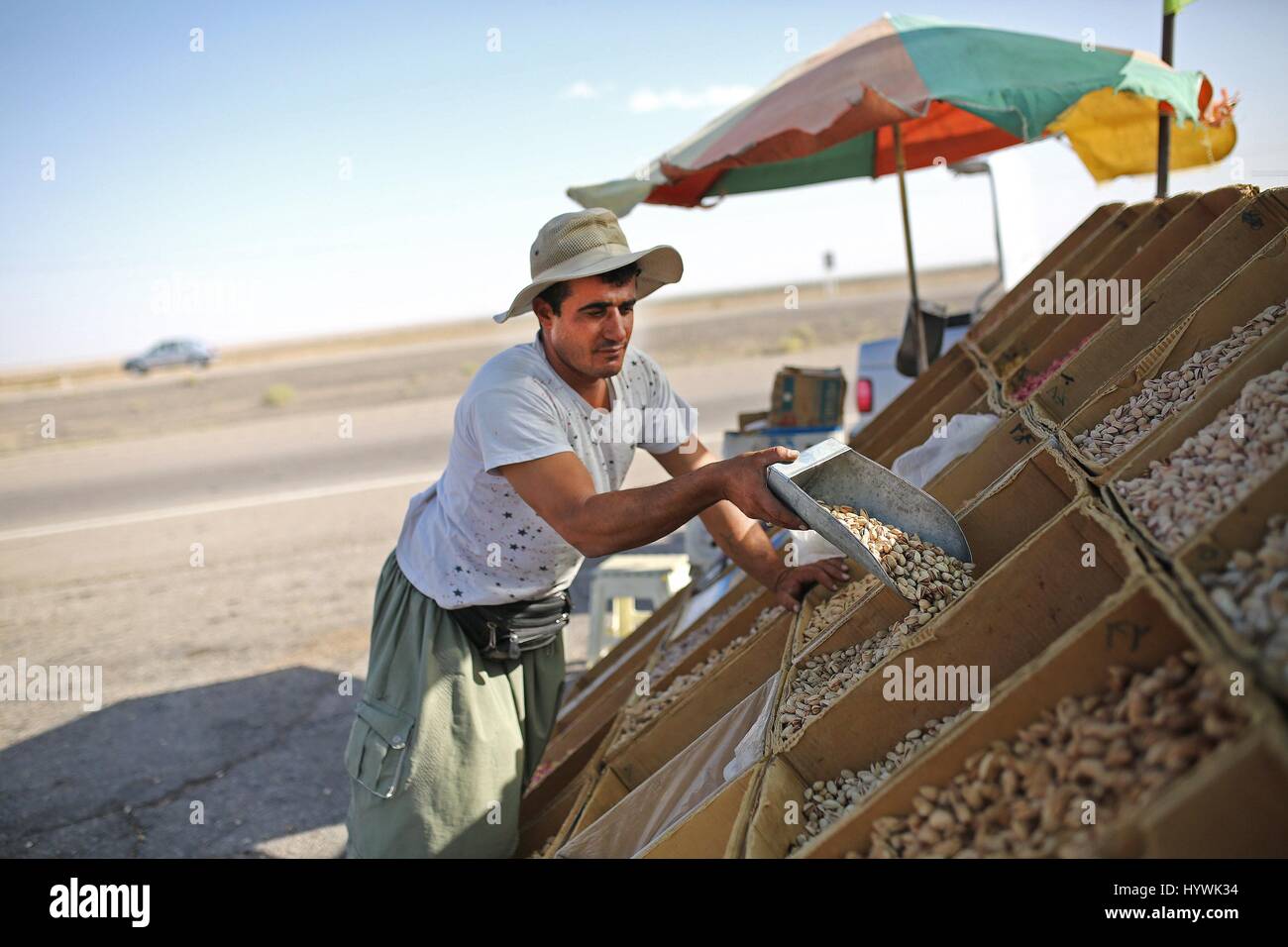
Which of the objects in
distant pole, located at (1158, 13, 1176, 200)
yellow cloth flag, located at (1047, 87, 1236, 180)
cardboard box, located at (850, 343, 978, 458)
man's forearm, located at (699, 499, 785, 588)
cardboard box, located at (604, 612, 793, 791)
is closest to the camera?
cardboard box, located at (604, 612, 793, 791)

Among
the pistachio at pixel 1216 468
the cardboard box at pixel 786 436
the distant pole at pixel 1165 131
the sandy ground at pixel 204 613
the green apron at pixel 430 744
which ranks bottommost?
the sandy ground at pixel 204 613

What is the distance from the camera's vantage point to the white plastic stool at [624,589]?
19.0 feet

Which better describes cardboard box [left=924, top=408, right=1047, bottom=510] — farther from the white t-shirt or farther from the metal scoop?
the white t-shirt

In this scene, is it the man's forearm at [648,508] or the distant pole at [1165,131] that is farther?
the distant pole at [1165,131]

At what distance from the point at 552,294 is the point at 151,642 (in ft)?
18.9

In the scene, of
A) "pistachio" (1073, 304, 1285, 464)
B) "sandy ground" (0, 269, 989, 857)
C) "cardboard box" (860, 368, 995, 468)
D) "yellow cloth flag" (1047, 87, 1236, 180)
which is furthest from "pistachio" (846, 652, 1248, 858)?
"yellow cloth flag" (1047, 87, 1236, 180)

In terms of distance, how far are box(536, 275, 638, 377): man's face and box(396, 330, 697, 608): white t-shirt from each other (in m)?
0.09

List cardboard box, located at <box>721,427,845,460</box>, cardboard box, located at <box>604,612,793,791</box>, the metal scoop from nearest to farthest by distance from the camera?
the metal scoop
cardboard box, located at <box>604,612,793,791</box>
cardboard box, located at <box>721,427,845,460</box>

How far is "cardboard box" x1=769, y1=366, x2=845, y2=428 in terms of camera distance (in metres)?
6.12

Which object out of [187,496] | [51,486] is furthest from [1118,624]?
[51,486]

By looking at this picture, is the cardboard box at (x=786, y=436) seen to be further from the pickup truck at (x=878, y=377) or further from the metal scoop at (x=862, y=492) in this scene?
the metal scoop at (x=862, y=492)

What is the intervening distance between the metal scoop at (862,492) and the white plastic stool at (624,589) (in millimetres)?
3267

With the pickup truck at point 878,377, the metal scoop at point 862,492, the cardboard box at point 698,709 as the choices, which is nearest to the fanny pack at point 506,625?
the cardboard box at point 698,709

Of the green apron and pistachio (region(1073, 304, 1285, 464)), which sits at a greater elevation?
pistachio (region(1073, 304, 1285, 464))
